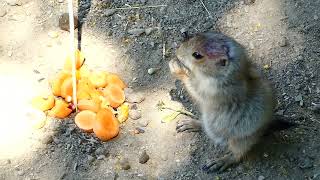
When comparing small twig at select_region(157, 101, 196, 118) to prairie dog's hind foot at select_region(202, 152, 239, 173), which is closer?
prairie dog's hind foot at select_region(202, 152, 239, 173)

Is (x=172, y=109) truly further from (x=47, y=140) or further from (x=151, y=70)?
(x=47, y=140)

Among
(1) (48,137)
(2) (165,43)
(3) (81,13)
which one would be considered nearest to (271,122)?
(2) (165,43)

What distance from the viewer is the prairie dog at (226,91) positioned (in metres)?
2.96

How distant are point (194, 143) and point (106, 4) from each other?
1178 mm

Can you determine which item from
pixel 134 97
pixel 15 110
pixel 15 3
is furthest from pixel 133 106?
pixel 15 3

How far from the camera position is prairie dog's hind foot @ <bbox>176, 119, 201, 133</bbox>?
3508 millimetres

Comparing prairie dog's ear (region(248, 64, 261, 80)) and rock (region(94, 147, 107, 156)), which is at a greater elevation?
prairie dog's ear (region(248, 64, 261, 80))

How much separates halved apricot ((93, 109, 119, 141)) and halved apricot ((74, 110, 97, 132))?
3cm

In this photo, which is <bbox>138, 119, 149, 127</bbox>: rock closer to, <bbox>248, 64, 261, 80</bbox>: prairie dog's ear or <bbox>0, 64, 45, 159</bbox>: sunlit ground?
<bbox>0, 64, 45, 159</bbox>: sunlit ground

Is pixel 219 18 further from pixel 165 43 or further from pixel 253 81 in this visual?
pixel 253 81

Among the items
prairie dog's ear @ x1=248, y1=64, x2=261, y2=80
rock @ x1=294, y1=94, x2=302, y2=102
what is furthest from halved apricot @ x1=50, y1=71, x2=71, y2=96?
rock @ x1=294, y1=94, x2=302, y2=102

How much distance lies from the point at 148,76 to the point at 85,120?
509 millimetres

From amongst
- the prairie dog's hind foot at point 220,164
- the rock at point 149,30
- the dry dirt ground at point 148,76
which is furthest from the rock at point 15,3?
the prairie dog's hind foot at point 220,164

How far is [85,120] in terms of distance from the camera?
344 centimetres
